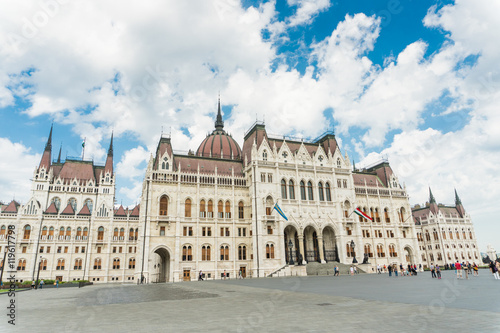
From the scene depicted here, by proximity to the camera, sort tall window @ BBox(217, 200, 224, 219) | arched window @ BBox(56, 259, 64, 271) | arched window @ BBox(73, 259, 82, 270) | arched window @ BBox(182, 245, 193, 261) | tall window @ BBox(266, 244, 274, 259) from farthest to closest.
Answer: arched window @ BBox(73, 259, 82, 270), arched window @ BBox(56, 259, 64, 271), tall window @ BBox(217, 200, 224, 219), tall window @ BBox(266, 244, 274, 259), arched window @ BBox(182, 245, 193, 261)

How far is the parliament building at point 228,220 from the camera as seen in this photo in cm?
5223

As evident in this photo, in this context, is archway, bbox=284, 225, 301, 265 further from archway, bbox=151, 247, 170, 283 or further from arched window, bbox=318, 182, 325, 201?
archway, bbox=151, 247, 170, 283

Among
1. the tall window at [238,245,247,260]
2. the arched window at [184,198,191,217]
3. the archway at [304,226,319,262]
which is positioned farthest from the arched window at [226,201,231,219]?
the archway at [304,226,319,262]

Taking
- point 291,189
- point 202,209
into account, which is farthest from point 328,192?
point 202,209

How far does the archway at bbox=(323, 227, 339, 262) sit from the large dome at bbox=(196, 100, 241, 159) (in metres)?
25.7

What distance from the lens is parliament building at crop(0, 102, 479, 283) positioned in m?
52.2

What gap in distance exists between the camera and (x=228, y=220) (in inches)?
2186

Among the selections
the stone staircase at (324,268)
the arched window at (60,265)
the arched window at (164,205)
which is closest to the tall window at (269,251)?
the stone staircase at (324,268)

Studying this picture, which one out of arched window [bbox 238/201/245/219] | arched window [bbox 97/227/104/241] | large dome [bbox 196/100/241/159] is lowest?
arched window [bbox 97/227/104/241]

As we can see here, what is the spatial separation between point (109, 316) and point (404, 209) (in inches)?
2816

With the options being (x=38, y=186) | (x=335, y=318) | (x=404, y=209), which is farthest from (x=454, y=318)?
(x=38, y=186)

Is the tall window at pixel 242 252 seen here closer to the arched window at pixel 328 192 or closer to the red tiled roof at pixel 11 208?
the arched window at pixel 328 192

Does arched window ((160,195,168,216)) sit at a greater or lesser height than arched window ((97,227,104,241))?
greater

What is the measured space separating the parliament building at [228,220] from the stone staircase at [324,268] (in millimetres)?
1418
